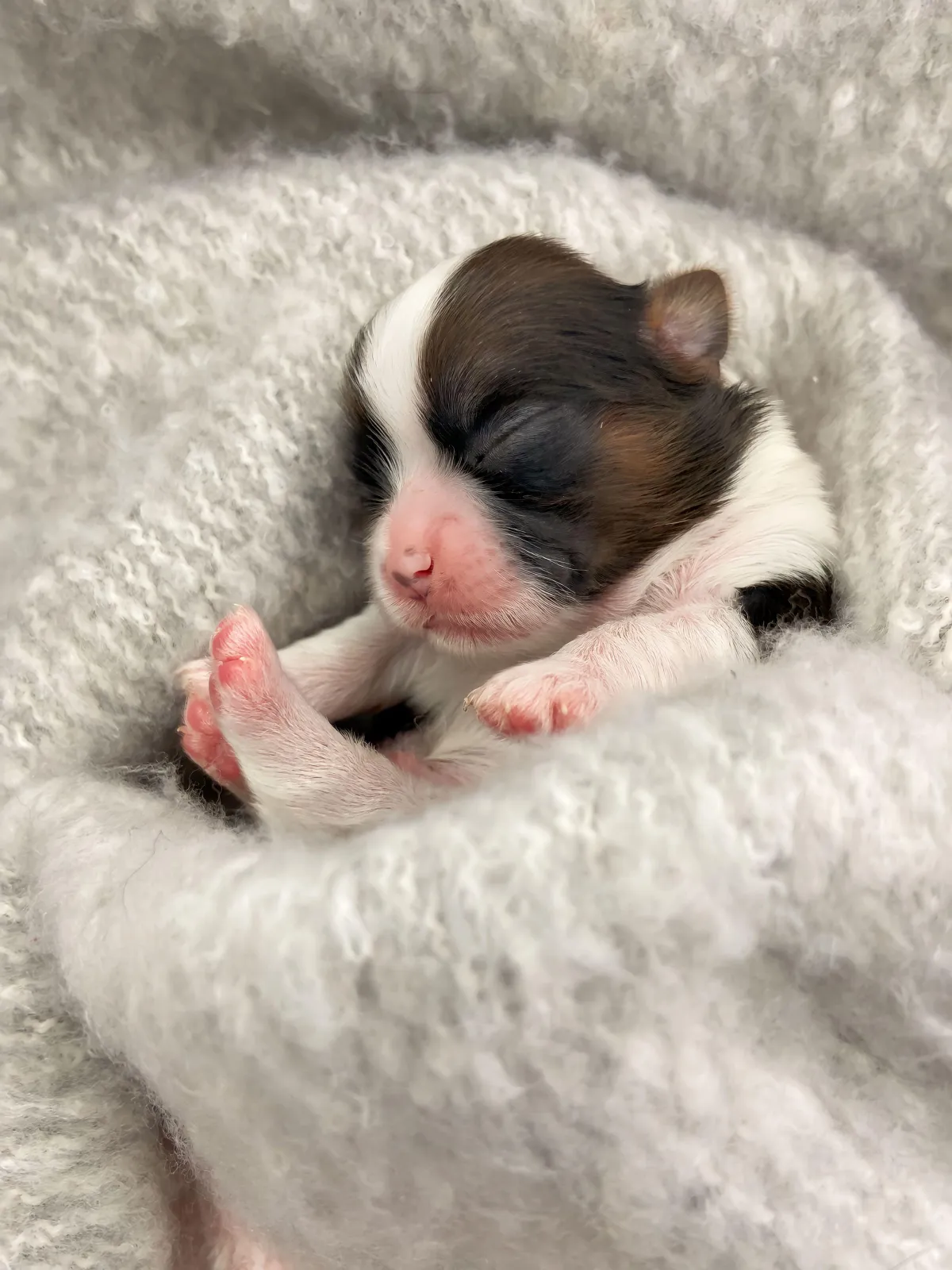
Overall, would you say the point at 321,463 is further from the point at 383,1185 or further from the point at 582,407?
the point at 383,1185

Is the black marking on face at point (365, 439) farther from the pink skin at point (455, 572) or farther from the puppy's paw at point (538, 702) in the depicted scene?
the puppy's paw at point (538, 702)

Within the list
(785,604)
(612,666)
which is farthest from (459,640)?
(785,604)

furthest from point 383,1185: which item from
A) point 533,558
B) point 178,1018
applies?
point 533,558

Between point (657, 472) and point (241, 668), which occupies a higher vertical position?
point (657, 472)

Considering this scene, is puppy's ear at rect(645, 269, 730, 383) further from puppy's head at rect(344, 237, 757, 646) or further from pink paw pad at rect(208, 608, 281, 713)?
pink paw pad at rect(208, 608, 281, 713)

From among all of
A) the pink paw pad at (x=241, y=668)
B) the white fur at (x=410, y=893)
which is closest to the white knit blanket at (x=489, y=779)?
the white fur at (x=410, y=893)

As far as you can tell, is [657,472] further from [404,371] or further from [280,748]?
[280,748]

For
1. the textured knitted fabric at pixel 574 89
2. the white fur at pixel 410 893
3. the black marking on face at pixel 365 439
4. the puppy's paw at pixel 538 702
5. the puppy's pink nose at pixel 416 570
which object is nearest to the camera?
the white fur at pixel 410 893
